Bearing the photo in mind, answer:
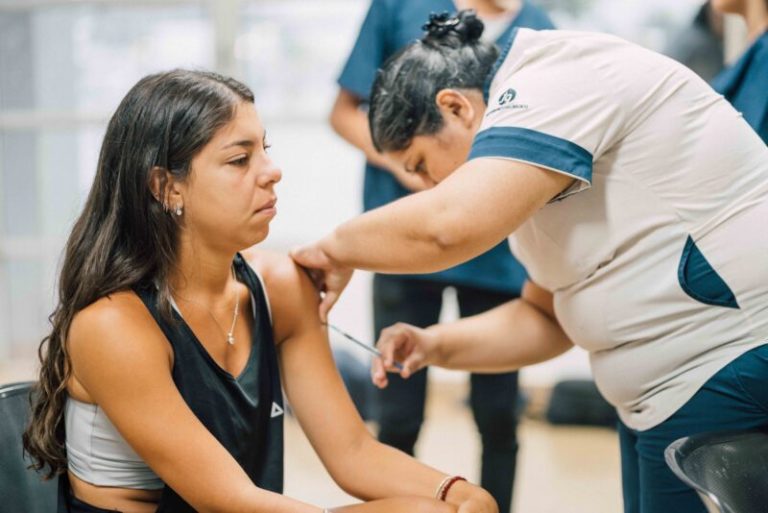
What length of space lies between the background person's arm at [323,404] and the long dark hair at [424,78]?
0.29m

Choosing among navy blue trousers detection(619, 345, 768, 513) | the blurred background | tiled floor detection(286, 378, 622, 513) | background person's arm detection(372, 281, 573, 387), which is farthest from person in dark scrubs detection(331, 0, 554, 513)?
the blurred background

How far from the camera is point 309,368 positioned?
1.64 metres

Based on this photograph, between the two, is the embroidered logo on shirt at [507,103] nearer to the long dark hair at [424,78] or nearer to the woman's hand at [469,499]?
the long dark hair at [424,78]

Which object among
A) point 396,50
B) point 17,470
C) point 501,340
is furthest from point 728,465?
point 396,50

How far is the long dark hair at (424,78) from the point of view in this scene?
1.56m

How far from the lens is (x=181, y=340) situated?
4.73 ft

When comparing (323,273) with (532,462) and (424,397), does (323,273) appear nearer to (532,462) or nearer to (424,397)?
(424,397)

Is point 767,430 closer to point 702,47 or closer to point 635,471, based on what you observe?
point 635,471

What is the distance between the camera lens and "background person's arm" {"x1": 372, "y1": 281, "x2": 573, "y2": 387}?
1.75m

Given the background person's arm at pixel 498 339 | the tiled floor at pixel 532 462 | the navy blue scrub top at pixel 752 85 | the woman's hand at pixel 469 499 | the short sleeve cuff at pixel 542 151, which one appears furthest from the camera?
the tiled floor at pixel 532 462

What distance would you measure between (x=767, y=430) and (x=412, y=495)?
53 cm

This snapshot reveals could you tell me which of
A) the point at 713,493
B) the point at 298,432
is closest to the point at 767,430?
the point at 713,493

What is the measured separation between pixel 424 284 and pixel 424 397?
0.28m

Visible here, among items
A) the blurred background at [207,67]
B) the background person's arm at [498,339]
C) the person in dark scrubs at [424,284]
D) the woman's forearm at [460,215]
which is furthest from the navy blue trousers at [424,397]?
the blurred background at [207,67]
